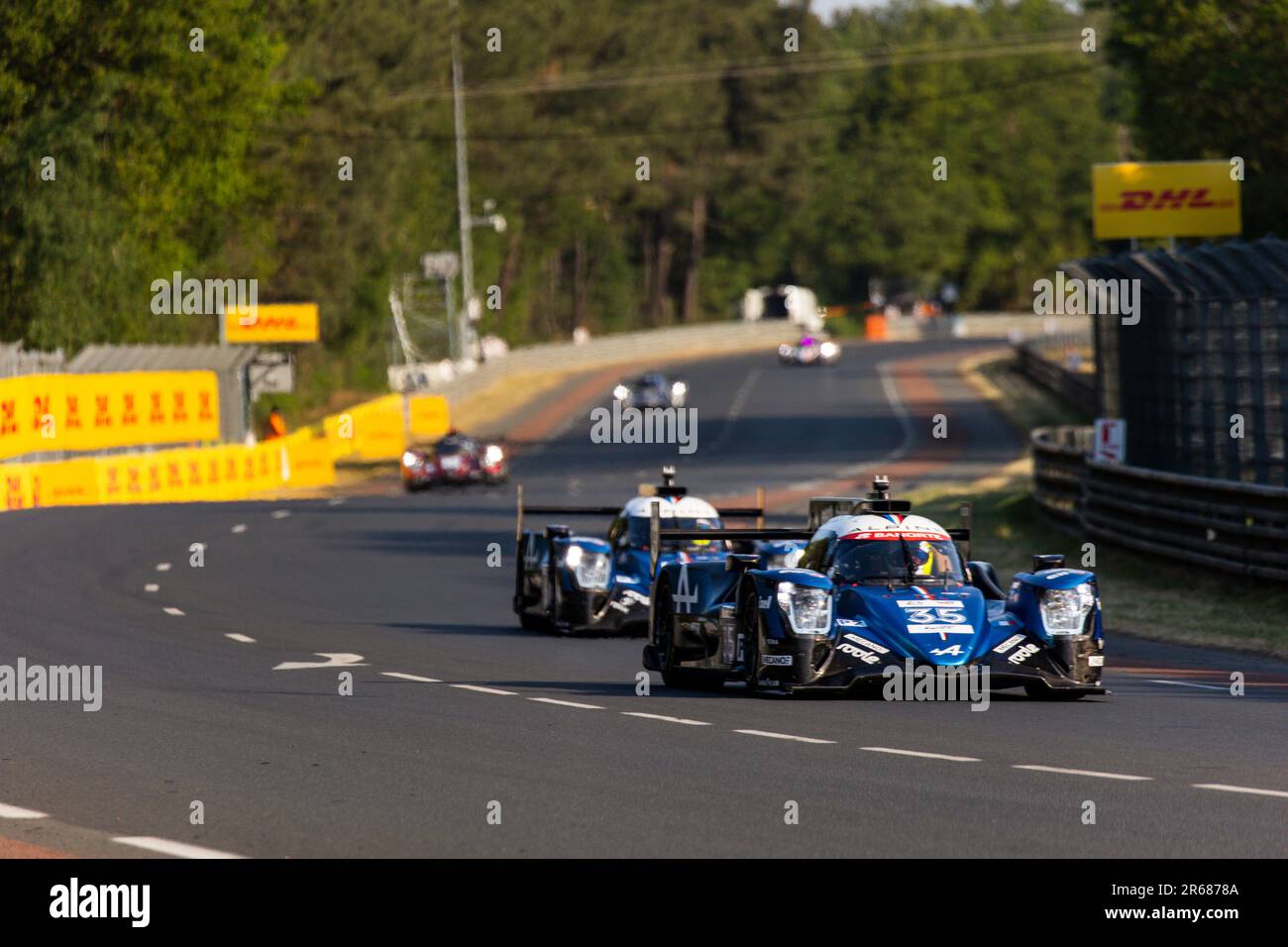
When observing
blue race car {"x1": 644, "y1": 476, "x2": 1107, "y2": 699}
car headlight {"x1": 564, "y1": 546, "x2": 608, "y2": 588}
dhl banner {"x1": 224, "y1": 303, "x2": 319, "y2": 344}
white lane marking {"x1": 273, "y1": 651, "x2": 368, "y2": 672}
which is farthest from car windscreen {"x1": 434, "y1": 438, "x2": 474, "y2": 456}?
blue race car {"x1": 644, "y1": 476, "x2": 1107, "y2": 699}

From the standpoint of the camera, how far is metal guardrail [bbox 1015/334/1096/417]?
70.7m

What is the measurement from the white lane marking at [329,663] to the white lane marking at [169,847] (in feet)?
25.2

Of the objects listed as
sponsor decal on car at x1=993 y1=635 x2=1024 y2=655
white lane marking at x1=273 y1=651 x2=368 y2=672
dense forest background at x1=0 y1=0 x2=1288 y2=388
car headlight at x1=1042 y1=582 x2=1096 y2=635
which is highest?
dense forest background at x1=0 y1=0 x2=1288 y2=388

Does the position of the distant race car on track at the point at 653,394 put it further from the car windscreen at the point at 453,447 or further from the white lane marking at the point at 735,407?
the car windscreen at the point at 453,447

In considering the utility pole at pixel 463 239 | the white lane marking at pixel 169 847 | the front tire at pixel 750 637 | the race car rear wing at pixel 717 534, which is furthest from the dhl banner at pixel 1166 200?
the utility pole at pixel 463 239

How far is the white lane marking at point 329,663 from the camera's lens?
17.7 m

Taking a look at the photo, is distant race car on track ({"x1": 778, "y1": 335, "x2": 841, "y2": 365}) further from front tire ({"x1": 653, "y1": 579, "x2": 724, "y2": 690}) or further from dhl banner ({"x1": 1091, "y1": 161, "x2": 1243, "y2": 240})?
front tire ({"x1": 653, "y1": 579, "x2": 724, "y2": 690})

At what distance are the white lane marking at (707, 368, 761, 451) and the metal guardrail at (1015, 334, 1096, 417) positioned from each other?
10.6 metres

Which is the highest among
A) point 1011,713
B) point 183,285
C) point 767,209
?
point 767,209

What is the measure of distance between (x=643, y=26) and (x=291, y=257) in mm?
47645
